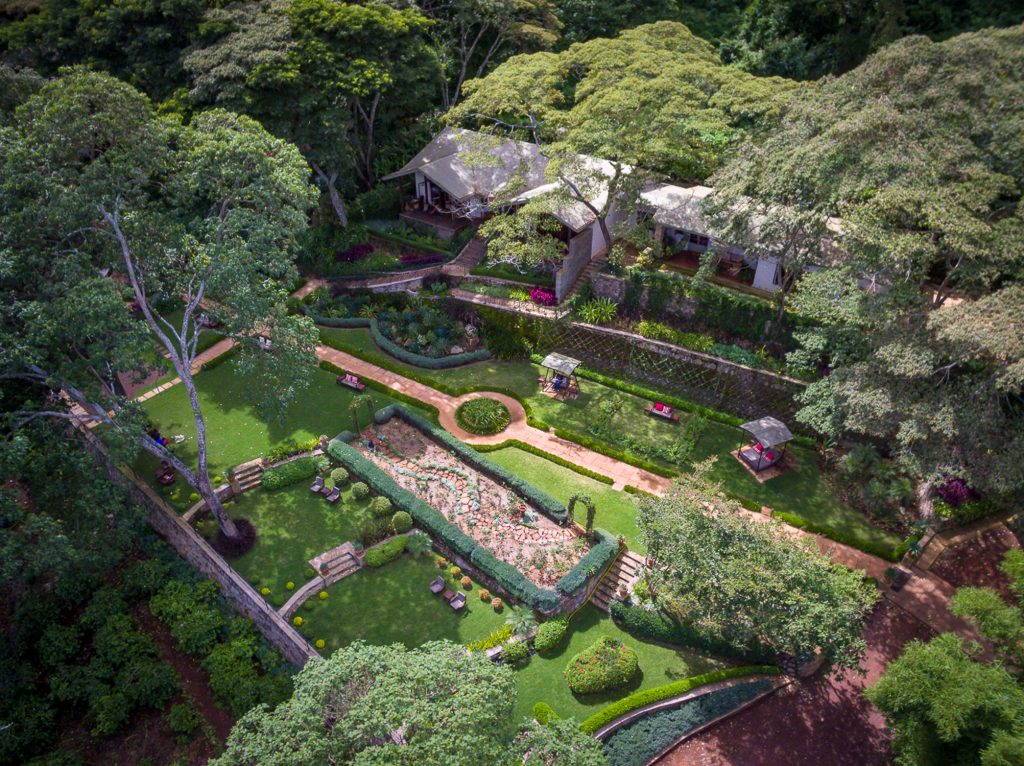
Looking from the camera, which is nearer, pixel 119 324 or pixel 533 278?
pixel 119 324

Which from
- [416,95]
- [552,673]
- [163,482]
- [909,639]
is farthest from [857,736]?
[416,95]

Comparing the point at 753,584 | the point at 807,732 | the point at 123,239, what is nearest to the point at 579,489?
the point at 753,584

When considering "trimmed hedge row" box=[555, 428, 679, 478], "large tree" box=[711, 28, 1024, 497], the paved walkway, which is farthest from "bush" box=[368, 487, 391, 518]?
"large tree" box=[711, 28, 1024, 497]

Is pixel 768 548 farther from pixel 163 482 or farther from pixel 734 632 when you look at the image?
pixel 163 482

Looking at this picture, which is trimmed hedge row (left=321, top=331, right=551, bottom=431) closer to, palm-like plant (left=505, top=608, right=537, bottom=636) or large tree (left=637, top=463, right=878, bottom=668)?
palm-like plant (left=505, top=608, right=537, bottom=636)

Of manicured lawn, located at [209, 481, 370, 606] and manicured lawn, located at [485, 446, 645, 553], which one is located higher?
manicured lawn, located at [485, 446, 645, 553]

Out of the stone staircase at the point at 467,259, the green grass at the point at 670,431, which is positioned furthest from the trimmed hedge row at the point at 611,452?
the stone staircase at the point at 467,259

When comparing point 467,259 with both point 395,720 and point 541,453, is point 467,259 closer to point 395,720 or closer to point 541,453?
point 541,453
